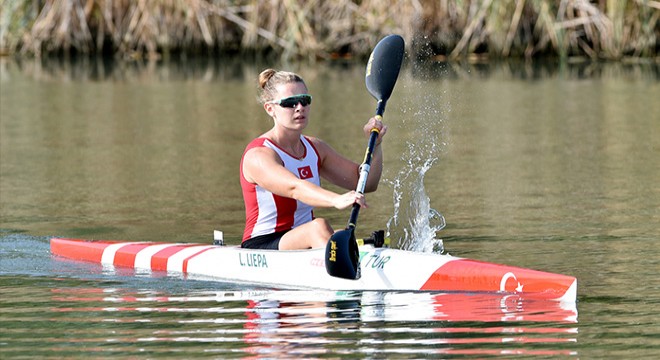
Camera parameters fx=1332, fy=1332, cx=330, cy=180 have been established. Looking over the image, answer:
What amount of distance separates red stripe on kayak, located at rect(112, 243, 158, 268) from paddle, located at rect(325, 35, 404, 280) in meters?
1.79

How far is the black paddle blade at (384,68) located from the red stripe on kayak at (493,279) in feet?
5.61

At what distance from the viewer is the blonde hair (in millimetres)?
8219

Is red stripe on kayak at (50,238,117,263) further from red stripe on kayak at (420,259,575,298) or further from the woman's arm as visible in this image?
red stripe on kayak at (420,259,575,298)

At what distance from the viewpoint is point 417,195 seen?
11.0 meters

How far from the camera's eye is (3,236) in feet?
→ 32.8

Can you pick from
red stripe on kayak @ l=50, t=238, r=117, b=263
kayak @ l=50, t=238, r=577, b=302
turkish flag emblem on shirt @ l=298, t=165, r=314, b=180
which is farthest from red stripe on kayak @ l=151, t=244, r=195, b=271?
turkish flag emblem on shirt @ l=298, t=165, r=314, b=180

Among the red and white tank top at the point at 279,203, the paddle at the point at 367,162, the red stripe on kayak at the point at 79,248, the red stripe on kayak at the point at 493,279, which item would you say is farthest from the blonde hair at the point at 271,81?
the red stripe on kayak at the point at 79,248

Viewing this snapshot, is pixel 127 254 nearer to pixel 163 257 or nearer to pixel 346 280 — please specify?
pixel 163 257

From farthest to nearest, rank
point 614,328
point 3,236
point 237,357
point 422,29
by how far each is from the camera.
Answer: point 422,29
point 3,236
point 614,328
point 237,357

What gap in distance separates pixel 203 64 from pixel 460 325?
19.8 meters

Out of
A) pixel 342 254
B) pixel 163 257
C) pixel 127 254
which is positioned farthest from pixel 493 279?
pixel 127 254

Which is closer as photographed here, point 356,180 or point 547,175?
point 356,180

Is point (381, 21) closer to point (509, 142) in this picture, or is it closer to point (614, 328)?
point (509, 142)

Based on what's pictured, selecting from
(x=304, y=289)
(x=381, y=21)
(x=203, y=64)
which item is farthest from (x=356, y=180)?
(x=203, y=64)
